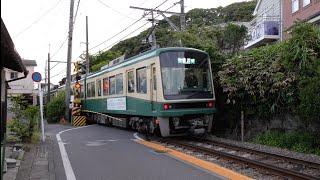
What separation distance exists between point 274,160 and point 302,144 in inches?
84.9

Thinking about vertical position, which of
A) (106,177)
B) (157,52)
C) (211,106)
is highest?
(157,52)

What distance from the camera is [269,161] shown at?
11.4m

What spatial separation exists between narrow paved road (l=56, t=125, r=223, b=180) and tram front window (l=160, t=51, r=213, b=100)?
228 centimetres

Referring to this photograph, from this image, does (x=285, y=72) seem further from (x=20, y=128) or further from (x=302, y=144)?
(x=20, y=128)

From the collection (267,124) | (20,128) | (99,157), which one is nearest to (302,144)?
(267,124)

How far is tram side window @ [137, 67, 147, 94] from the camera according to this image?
1749cm

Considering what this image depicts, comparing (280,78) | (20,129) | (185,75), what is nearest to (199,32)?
(185,75)

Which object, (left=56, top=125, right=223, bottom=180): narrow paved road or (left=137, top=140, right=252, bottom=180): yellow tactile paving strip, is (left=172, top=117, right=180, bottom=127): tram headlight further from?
(left=56, top=125, right=223, bottom=180): narrow paved road

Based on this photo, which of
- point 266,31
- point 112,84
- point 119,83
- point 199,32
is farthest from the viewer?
point 266,31

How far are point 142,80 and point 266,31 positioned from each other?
2035cm

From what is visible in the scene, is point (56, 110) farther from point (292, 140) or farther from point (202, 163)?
point (202, 163)

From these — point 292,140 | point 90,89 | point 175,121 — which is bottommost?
point 292,140

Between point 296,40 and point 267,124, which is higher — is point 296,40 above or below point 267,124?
above

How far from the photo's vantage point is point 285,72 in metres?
14.1
